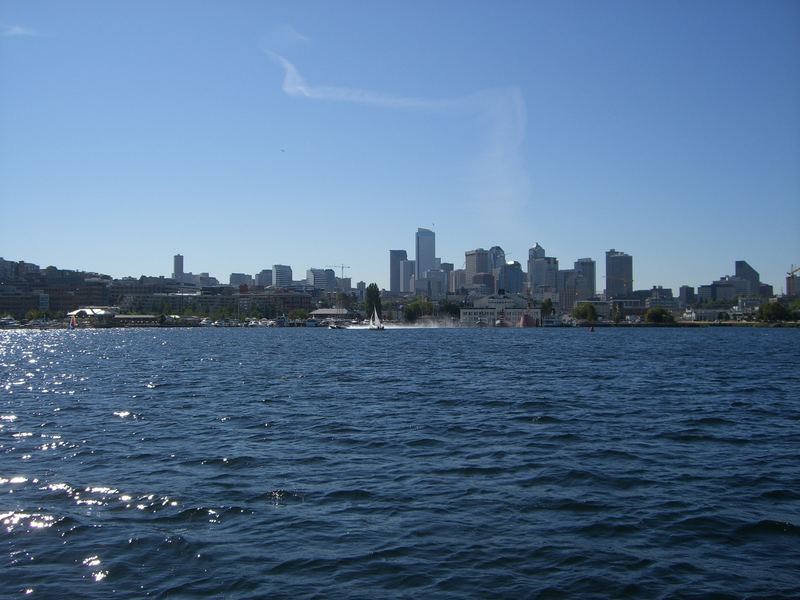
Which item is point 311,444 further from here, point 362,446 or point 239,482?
point 239,482

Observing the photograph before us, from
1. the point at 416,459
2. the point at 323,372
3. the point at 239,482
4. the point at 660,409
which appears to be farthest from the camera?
the point at 323,372

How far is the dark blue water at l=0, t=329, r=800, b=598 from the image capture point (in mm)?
13773

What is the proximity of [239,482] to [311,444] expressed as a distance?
18.7ft

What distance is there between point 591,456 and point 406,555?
440 inches

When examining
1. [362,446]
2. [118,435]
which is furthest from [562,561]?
[118,435]

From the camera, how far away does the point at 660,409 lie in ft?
117

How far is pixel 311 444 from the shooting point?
26.0 metres

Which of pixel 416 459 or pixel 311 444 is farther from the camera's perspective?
pixel 311 444

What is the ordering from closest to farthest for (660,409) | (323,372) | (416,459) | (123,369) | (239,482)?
1. (239,482)
2. (416,459)
3. (660,409)
4. (323,372)
5. (123,369)

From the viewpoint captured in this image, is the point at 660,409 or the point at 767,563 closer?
the point at 767,563

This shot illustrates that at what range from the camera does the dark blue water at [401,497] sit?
1377cm

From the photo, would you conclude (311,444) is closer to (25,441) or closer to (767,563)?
(25,441)

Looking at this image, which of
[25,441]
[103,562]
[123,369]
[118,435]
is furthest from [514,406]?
[123,369]

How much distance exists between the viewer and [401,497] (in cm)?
1900
